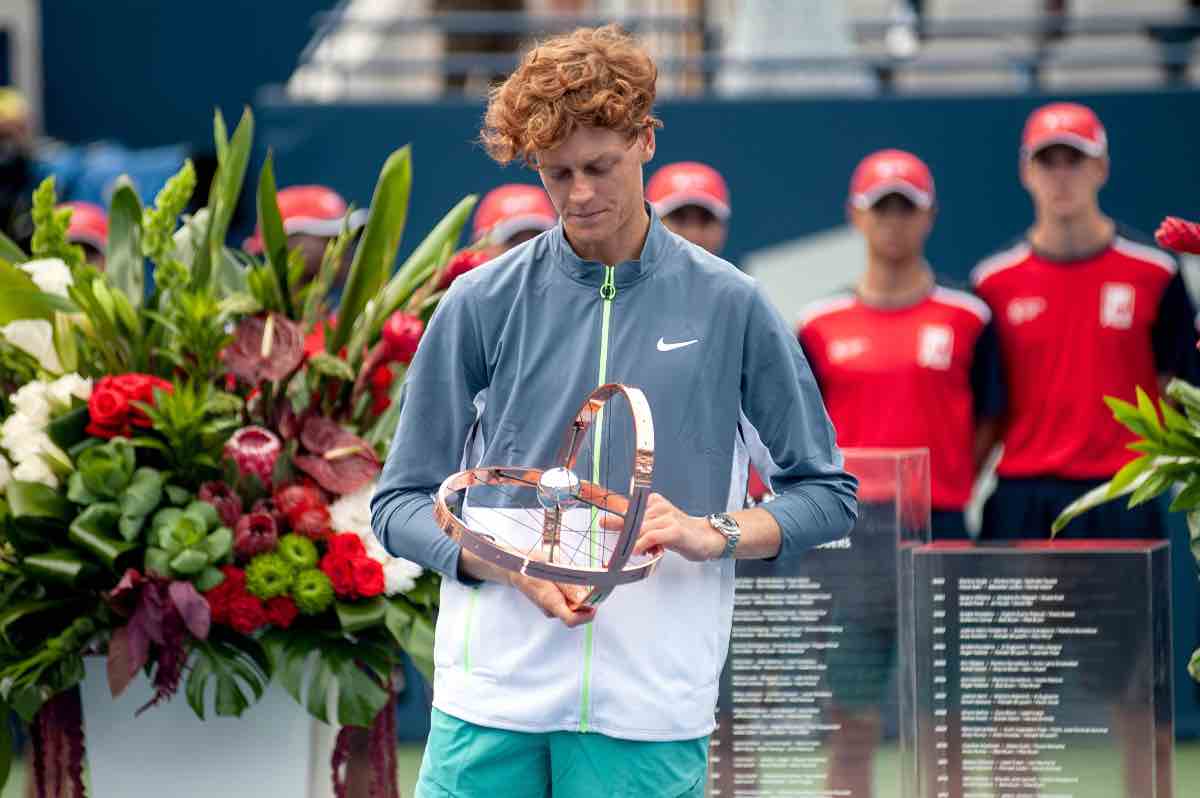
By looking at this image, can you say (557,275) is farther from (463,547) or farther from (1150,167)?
(1150,167)

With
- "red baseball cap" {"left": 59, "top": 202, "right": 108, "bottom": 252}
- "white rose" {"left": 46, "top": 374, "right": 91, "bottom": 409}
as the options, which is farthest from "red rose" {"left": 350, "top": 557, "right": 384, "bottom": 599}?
"red baseball cap" {"left": 59, "top": 202, "right": 108, "bottom": 252}

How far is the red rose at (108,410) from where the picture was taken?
3566 millimetres

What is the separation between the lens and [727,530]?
239cm

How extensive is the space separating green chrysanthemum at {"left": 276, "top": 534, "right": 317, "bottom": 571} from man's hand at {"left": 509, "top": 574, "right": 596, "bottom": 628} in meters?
1.29

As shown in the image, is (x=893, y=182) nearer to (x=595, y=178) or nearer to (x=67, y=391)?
(x=67, y=391)

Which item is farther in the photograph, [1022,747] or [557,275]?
[1022,747]

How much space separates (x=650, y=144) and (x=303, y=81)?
18.7 ft

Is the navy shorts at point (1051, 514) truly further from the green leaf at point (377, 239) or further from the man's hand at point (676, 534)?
the man's hand at point (676, 534)

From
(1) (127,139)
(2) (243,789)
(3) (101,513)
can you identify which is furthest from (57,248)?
(1) (127,139)

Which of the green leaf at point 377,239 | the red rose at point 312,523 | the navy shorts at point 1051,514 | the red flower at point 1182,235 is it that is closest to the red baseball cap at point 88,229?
the green leaf at point 377,239

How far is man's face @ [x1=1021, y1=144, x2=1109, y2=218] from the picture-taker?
17.7ft

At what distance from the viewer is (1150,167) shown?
668 centimetres

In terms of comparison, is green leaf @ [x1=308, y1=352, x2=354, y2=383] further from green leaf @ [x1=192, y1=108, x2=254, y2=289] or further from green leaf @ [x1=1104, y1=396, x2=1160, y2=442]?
green leaf @ [x1=1104, y1=396, x2=1160, y2=442]

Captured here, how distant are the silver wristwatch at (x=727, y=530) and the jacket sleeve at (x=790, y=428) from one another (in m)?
0.09
